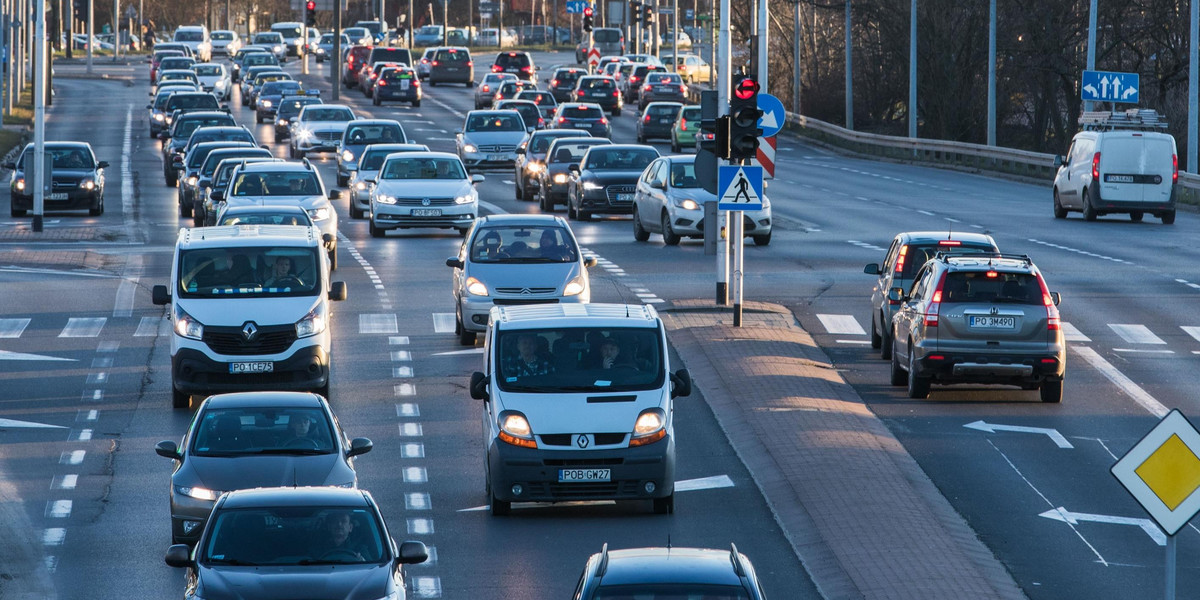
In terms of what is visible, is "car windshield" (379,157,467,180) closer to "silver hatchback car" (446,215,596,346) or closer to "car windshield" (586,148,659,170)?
"car windshield" (586,148,659,170)

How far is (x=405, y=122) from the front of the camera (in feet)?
257

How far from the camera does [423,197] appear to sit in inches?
1508

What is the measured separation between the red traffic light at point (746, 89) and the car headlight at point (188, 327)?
8.21m

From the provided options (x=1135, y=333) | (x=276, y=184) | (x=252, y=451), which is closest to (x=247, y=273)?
(x=252, y=451)

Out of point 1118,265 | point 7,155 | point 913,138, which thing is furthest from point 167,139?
point 1118,265

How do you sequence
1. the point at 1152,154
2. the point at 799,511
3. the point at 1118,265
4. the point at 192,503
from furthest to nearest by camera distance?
the point at 1152,154
the point at 1118,265
the point at 799,511
the point at 192,503

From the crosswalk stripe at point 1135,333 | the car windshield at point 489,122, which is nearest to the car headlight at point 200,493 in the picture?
the crosswalk stripe at point 1135,333

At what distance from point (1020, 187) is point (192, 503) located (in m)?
45.4

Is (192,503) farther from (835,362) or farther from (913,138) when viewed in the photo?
(913,138)

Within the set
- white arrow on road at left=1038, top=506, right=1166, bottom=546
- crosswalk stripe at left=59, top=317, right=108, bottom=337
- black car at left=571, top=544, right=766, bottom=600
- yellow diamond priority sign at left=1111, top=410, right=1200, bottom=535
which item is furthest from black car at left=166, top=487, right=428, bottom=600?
crosswalk stripe at left=59, top=317, right=108, bottom=337

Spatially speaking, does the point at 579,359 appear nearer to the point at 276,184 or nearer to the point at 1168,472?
the point at 1168,472

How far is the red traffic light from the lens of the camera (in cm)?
2556

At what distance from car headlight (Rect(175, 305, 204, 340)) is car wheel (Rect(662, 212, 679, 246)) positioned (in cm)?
1734

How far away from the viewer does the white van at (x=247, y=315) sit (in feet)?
68.3
